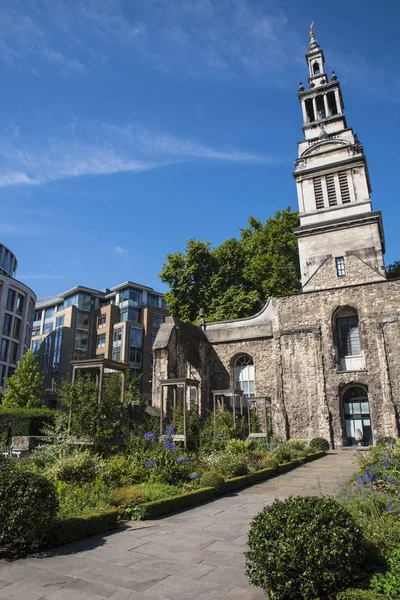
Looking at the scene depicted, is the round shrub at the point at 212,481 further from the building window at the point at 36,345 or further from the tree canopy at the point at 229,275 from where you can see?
the building window at the point at 36,345

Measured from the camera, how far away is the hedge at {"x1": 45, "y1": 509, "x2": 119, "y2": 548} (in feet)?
19.5

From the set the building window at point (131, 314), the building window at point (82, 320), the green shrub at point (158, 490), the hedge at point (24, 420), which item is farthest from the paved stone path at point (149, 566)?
the building window at point (82, 320)

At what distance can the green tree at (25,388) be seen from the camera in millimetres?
30359

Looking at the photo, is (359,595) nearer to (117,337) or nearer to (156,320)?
(117,337)

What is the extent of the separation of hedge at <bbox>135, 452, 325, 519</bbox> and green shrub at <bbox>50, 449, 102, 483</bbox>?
154 centimetres

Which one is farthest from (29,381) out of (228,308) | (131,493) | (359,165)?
(359,165)

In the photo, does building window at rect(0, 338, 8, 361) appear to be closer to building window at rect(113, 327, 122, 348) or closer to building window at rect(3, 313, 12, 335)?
A: building window at rect(3, 313, 12, 335)

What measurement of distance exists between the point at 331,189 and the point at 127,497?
26.7m

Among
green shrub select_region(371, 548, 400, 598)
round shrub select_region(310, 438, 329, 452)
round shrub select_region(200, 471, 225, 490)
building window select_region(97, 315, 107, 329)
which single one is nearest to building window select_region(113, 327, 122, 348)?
building window select_region(97, 315, 107, 329)

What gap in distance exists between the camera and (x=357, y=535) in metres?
4.11

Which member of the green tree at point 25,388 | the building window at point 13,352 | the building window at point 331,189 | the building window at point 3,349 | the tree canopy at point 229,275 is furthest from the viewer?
the building window at point 13,352

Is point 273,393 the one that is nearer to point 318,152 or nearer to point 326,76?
point 318,152

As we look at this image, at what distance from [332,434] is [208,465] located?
1239 centimetres

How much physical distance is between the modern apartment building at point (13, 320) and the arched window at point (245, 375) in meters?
26.3
